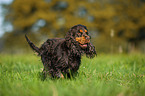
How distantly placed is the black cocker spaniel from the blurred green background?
1414cm

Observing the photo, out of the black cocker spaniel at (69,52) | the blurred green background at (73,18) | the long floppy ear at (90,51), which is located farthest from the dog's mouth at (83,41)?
the blurred green background at (73,18)

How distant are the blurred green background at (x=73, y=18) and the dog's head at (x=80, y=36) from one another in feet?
46.8

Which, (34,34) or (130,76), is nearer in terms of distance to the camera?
(130,76)

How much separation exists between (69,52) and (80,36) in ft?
1.26

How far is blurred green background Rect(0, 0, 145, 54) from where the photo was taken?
17844 mm

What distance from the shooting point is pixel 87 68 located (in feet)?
11.0

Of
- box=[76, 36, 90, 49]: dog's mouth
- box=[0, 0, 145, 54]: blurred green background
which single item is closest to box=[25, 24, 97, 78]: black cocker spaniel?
box=[76, 36, 90, 49]: dog's mouth

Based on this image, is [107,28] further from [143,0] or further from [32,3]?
[32,3]

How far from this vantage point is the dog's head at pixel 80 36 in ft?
9.30

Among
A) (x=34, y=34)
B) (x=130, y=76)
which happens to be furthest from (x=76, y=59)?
(x=34, y=34)

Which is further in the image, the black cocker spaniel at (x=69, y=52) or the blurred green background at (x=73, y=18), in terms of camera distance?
the blurred green background at (x=73, y=18)

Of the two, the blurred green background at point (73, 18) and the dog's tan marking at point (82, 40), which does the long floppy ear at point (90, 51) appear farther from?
the blurred green background at point (73, 18)

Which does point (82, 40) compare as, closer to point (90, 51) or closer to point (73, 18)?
point (90, 51)

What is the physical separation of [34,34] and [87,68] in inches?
592
